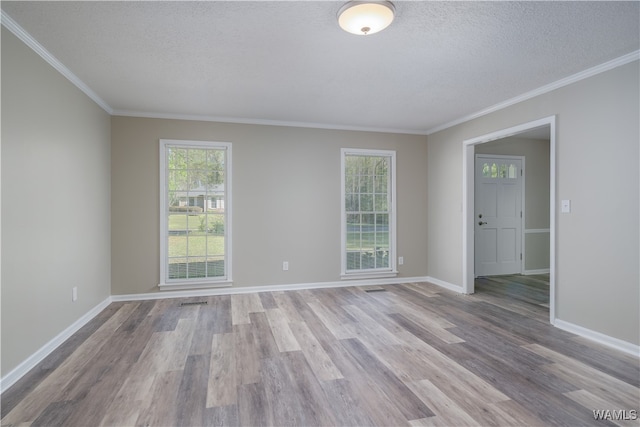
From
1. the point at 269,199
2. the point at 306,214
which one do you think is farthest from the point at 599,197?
the point at 269,199

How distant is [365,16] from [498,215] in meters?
5.05

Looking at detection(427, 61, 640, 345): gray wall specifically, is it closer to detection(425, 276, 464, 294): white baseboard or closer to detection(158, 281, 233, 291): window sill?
detection(425, 276, 464, 294): white baseboard

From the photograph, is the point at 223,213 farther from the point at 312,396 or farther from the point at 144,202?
the point at 312,396

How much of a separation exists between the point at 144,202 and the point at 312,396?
11.8 ft

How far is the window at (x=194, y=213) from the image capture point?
4.55 meters

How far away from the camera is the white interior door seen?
5.86 m

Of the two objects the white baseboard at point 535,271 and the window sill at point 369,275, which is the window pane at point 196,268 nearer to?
the window sill at point 369,275

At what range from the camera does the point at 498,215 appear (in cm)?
595

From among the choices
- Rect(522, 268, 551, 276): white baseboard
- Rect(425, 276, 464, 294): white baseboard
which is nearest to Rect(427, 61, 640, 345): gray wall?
Rect(425, 276, 464, 294): white baseboard

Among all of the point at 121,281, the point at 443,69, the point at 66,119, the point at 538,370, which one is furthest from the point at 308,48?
the point at 121,281

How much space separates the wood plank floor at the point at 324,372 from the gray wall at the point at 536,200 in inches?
101

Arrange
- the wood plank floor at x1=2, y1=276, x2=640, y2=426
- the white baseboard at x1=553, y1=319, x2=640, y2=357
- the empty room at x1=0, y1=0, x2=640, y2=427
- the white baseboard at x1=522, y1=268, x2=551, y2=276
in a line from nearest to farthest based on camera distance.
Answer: the wood plank floor at x1=2, y1=276, x2=640, y2=426 < the empty room at x1=0, y1=0, x2=640, y2=427 < the white baseboard at x1=553, y1=319, x2=640, y2=357 < the white baseboard at x1=522, y1=268, x2=551, y2=276

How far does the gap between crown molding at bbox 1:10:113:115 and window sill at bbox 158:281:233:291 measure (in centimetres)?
248

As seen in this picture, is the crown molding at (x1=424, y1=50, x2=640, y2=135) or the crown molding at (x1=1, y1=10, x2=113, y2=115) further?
the crown molding at (x1=424, y1=50, x2=640, y2=135)
